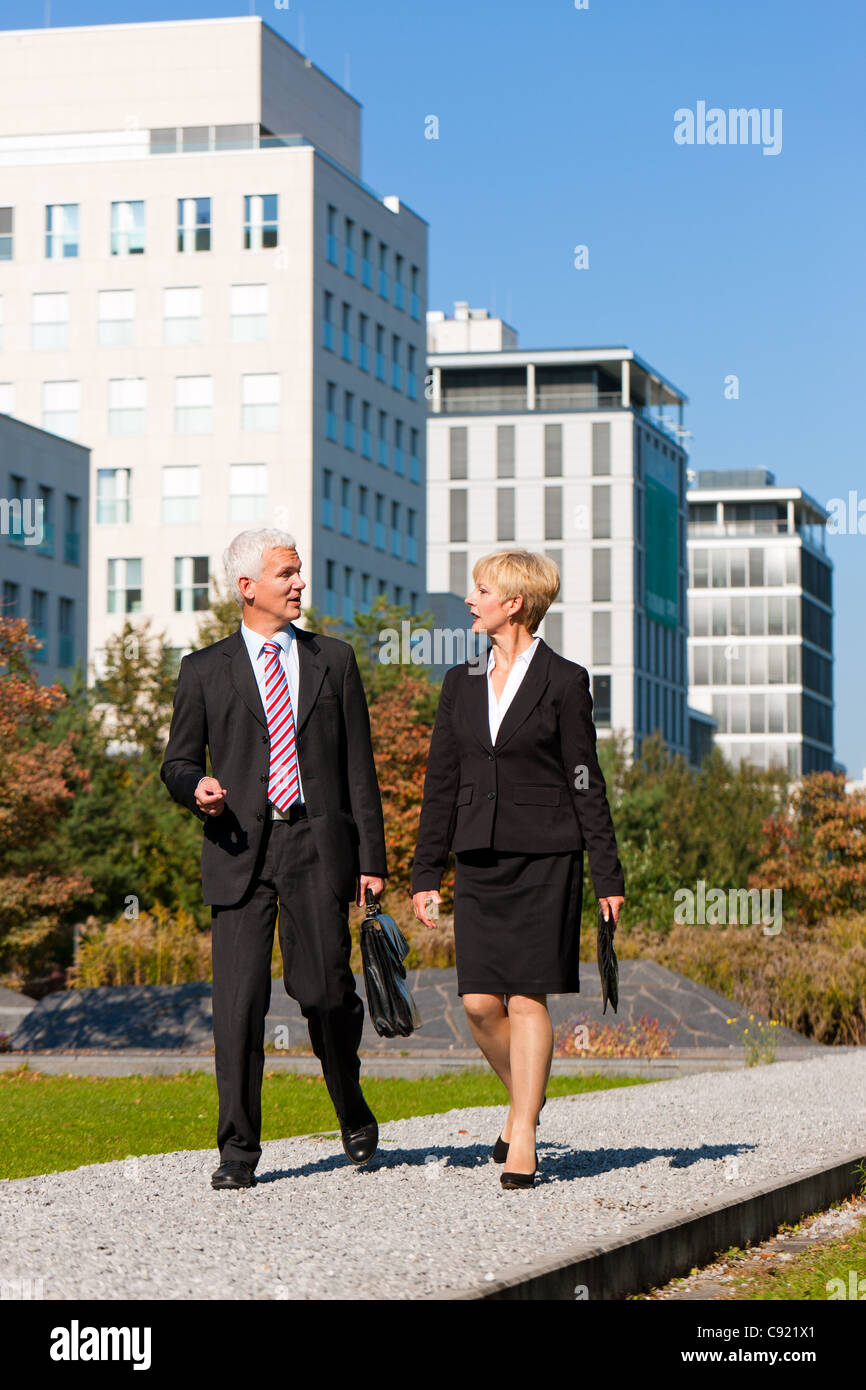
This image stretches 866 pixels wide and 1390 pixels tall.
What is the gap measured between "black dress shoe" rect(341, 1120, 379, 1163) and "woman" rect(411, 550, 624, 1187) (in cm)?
51

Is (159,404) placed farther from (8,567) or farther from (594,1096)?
(594,1096)

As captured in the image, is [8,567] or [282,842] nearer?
[282,842]

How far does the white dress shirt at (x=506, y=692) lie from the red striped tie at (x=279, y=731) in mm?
→ 690

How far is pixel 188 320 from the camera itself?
7481 centimetres

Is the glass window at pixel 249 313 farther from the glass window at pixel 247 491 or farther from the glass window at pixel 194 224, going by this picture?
the glass window at pixel 247 491

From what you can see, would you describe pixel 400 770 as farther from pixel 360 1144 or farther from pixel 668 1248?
pixel 668 1248

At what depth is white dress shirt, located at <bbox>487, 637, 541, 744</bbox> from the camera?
24.2ft

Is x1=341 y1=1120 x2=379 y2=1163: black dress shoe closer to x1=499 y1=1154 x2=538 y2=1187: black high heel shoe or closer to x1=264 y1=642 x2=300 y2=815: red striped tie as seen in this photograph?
x1=499 y1=1154 x2=538 y2=1187: black high heel shoe

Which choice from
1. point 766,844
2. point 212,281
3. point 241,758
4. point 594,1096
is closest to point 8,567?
point 212,281

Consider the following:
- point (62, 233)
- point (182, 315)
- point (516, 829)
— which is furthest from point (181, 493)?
point (516, 829)

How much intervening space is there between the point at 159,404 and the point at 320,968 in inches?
2714

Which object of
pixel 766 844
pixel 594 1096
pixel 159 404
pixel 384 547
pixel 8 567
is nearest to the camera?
pixel 594 1096

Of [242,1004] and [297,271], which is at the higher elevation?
[297,271]

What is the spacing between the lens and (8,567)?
57938mm
